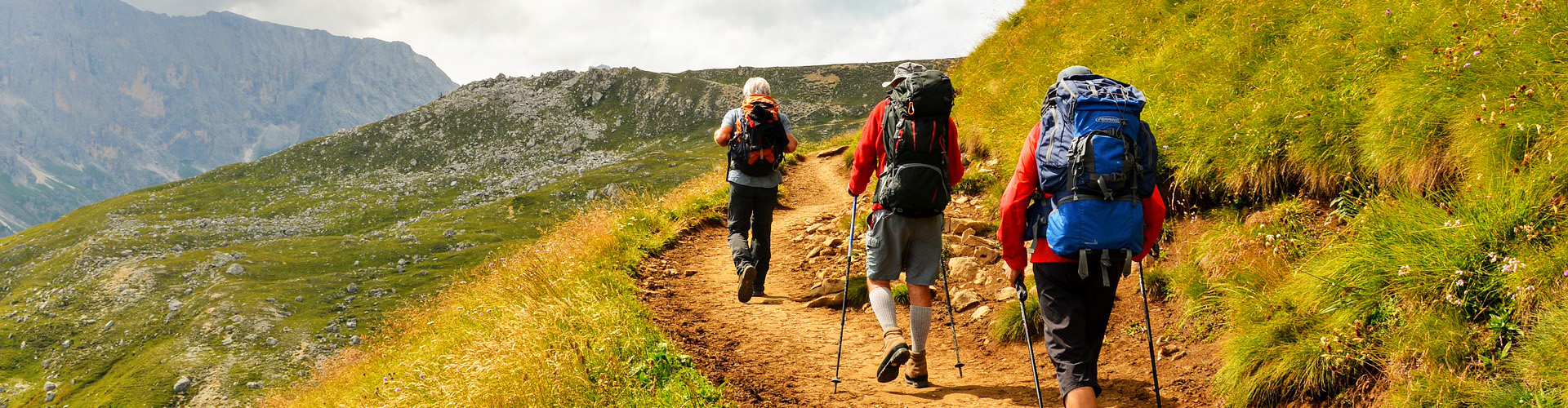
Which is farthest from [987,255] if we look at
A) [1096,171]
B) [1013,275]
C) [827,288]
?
[1096,171]

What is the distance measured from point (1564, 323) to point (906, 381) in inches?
151

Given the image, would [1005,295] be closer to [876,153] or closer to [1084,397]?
[876,153]

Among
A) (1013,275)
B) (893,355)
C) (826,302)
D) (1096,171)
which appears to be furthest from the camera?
(826,302)

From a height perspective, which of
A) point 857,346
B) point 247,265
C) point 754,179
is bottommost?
point 247,265

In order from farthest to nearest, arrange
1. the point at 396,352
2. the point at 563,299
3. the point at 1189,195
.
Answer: the point at 396,352, the point at 563,299, the point at 1189,195

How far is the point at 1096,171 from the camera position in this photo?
161 inches

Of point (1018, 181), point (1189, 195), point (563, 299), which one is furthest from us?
point (563, 299)

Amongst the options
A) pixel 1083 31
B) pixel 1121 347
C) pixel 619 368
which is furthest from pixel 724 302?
pixel 1083 31

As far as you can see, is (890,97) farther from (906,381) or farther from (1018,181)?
(906,381)

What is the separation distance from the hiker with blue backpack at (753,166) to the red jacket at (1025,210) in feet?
12.7

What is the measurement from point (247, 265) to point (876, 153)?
15764 cm

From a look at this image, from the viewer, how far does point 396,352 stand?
1077 centimetres

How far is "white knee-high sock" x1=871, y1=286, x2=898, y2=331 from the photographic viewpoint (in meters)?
5.83

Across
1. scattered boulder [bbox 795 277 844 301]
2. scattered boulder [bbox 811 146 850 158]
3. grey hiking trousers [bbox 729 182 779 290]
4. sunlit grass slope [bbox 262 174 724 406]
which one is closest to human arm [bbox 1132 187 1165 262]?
sunlit grass slope [bbox 262 174 724 406]
